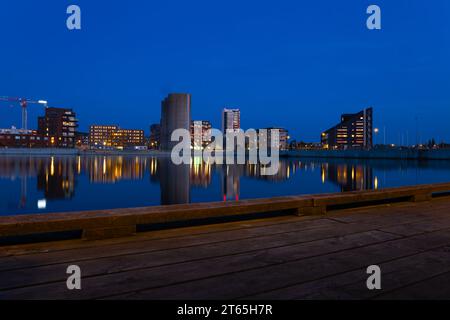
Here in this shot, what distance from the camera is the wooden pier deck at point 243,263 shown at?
402 centimetres

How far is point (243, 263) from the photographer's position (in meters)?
5.03

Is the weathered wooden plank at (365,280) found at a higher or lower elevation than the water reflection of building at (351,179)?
higher

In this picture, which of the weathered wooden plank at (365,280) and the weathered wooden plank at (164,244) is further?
the weathered wooden plank at (164,244)

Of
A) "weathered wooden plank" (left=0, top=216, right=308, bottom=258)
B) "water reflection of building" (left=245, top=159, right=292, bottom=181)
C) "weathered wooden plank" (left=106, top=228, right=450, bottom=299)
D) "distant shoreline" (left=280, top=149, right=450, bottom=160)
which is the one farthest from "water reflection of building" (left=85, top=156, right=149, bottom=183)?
"distant shoreline" (left=280, top=149, right=450, bottom=160)

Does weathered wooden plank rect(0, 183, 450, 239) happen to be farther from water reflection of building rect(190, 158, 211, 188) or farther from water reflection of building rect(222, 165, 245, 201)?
water reflection of building rect(190, 158, 211, 188)

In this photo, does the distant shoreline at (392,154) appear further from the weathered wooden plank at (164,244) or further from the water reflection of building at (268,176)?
the weathered wooden plank at (164,244)

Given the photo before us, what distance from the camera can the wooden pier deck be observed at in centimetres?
402

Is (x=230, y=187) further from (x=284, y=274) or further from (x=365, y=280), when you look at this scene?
(x=365, y=280)

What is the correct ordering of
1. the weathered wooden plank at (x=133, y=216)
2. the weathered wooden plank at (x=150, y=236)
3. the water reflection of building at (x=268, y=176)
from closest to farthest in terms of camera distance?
the weathered wooden plank at (x=150, y=236) → the weathered wooden plank at (x=133, y=216) → the water reflection of building at (x=268, y=176)

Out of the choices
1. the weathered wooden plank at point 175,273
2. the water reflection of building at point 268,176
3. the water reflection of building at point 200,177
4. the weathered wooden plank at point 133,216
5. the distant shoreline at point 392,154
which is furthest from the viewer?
the distant shoreline at point 392,154

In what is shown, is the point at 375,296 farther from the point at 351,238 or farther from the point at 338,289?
the point at 351,238

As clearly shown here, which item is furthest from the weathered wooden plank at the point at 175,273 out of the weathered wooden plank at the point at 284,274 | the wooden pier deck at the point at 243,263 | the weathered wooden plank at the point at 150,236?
the weathered wooden plank at the point at 150,236

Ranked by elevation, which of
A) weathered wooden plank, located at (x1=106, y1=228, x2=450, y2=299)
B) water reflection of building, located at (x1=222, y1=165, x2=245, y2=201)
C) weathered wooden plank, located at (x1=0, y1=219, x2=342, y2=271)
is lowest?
water reflection of building, located at (x1=222, y1=165, x2=245, y2=201)
